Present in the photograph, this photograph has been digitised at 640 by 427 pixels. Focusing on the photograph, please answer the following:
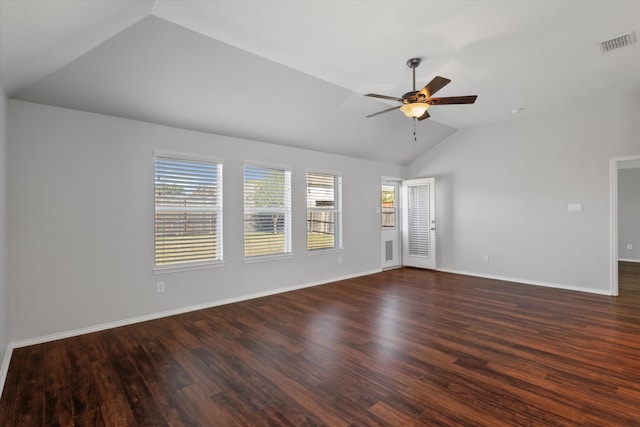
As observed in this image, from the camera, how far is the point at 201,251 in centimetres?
430

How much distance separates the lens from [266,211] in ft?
16.3

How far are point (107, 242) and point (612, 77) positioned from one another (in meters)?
6.59

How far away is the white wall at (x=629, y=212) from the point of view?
294 inches

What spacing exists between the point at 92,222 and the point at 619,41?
5862mm

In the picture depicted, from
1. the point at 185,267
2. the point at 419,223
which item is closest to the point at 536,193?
the point at 419,223

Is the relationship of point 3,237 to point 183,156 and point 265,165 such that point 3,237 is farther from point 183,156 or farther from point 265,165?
point 265,165

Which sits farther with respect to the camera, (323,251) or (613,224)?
(323,251)

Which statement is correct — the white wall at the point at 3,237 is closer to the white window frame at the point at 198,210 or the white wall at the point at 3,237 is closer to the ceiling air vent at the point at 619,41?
the white window frame at the point at 198,210

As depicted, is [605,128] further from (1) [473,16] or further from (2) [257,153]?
(2) [257,153]

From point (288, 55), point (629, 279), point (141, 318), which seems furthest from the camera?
point (629, 279)

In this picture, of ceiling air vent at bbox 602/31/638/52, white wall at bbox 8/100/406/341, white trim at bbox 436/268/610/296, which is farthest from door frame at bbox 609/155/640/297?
white wall at bbox 8/100/406/341

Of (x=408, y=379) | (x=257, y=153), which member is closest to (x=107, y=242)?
(x=257, y=153)

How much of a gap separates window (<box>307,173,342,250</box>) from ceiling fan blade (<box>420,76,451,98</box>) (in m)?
2.95

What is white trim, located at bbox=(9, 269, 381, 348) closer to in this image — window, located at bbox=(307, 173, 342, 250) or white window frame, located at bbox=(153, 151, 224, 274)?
white window frame, located at bbox=(153, 151, 224, 274)
